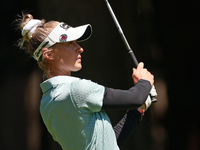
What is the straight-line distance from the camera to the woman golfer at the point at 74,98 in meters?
1.01

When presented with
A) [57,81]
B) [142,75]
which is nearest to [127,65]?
[142,75]

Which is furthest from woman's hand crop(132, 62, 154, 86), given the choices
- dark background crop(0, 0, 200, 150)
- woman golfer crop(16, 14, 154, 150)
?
dark background crop(0, 0, 200, 150)

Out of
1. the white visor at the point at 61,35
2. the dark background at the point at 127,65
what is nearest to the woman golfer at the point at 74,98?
the white visor at the point at 61,35

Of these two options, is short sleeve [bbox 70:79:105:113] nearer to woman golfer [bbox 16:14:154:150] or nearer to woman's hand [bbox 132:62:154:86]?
woman golfer [bbox 16:14:154:150]

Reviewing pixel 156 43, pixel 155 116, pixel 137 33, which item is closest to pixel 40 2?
pixel 137 33

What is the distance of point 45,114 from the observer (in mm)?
1156

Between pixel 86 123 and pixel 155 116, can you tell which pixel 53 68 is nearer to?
pixel 86 123

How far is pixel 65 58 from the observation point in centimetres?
120

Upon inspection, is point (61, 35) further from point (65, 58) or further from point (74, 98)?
point (74, 98)

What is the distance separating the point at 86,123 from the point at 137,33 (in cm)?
167

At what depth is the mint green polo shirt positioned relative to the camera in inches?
39.6

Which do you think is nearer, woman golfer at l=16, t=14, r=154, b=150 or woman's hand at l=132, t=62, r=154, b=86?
woman golfer at l=16, t=14, r=154, b=150

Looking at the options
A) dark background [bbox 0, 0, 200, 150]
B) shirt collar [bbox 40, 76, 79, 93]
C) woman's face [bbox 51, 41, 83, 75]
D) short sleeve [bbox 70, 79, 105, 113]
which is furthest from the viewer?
dark background [bbox 0, 0, 200, 150]

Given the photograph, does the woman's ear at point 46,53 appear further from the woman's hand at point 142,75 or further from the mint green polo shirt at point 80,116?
the woman's hand at point 142,75
